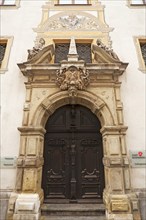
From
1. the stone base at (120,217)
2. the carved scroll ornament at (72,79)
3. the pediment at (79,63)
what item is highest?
the pediment at (79,63)

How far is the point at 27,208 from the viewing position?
4.54 m

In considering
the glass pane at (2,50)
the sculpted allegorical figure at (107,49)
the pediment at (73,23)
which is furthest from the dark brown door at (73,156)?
the pediment at (73,23)

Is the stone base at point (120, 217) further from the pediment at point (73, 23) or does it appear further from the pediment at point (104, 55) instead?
the pediment at point (73, 23)

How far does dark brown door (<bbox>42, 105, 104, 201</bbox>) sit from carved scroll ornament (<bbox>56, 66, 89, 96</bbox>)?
2.34 ft

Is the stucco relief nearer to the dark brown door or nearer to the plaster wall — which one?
the plaster wall

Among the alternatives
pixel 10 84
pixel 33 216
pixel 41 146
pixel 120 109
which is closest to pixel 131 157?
pixel 120 109

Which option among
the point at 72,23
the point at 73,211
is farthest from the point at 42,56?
the point at 73,211

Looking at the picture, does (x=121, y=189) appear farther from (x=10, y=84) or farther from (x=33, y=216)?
(x=10, y=84)

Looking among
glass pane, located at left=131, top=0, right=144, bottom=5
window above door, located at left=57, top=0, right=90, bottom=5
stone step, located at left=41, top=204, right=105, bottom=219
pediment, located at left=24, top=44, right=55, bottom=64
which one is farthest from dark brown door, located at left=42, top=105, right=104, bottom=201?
glass pane, located at left=131, top=0, right=144, bottom=5

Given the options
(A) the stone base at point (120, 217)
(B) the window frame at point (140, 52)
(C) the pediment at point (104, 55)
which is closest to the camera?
(A) the stone base at point (120, 217)

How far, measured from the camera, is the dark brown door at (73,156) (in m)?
5.40

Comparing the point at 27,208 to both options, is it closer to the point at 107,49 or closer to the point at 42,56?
the point at 42,56

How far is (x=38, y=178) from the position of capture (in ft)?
16.7

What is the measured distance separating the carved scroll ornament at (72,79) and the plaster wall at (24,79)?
4.11ft
